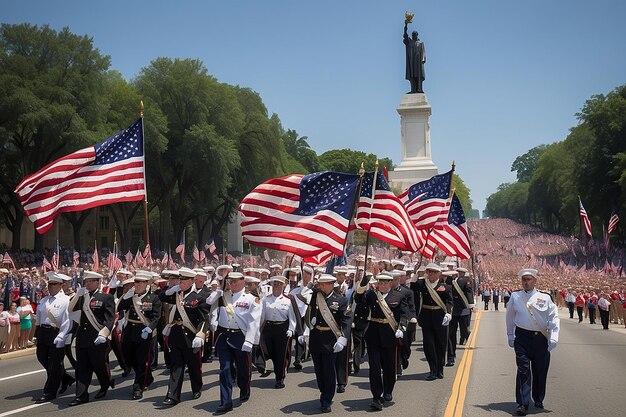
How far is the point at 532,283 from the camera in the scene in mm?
9945

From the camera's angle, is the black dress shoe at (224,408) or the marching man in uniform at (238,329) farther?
the marching man in uniform at (238,329)

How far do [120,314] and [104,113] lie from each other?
37.1 meters

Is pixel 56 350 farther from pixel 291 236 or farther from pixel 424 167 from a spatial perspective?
pixel 424 167

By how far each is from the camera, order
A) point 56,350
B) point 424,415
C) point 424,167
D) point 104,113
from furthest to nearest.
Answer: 1. point 424,167
2. point 104,113
3. point 56,350
4. point 424,415

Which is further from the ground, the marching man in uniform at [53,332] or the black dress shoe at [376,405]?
the marching man in uniform at [53,332]

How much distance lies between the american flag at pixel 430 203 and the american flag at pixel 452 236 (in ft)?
3.34

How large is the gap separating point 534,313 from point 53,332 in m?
7.18

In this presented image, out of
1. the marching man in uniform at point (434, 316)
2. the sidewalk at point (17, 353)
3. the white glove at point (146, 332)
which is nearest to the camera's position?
the white glove at point (146, 332)

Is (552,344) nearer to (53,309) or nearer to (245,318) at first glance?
(245,318)

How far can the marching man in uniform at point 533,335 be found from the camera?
9.61 metres

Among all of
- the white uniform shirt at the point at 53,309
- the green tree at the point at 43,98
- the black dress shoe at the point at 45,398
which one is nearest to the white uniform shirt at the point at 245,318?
the white uniform shirt at the point at 53,309

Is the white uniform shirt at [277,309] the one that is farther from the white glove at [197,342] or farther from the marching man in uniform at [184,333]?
the white glove at [197,342]

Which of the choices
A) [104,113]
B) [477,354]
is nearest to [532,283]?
[477,354]

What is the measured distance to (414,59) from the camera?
6906 centimetres
